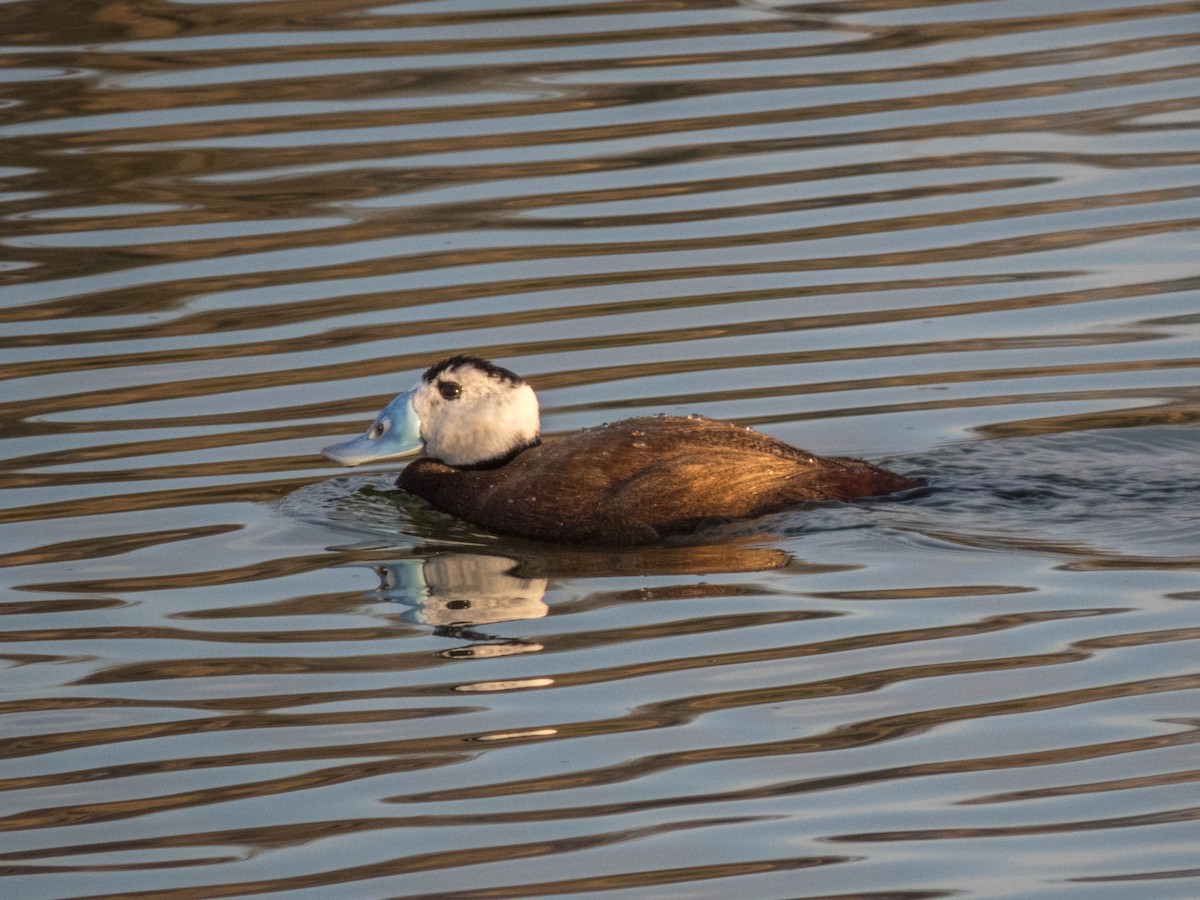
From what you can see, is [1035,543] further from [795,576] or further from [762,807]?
[762,807]

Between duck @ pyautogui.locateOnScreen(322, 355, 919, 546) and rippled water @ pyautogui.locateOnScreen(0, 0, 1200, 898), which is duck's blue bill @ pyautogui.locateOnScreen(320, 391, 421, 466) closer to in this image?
rippled water @ pyautogui.locateOnScreen(0, 0, 1200, 898)

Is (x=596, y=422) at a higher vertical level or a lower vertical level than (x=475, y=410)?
lower

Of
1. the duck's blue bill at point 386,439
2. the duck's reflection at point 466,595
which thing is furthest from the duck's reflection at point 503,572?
the duck's blue bill at point 386,439

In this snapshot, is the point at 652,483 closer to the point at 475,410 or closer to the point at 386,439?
the point at 475,410

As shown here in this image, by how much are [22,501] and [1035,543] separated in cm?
367

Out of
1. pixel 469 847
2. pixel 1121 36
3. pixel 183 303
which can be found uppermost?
pixel 1121 36

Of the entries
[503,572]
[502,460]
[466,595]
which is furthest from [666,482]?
[502,460]

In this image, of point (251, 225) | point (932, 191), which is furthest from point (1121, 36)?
point (251, 225)

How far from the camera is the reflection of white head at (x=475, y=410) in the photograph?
853 cm

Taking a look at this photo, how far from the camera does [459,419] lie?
8617 mm

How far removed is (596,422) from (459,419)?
2.64ft

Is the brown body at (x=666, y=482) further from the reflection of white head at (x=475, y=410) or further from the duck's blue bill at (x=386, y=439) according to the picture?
the duck's blue bill at (x=386, y=439)

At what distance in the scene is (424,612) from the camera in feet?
23.6

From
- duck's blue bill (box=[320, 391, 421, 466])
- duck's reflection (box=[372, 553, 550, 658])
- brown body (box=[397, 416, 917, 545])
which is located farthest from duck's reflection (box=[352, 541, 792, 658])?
duck's blue bill (box=[320, 391, 421, 466])
